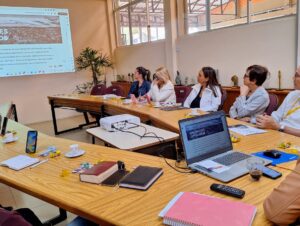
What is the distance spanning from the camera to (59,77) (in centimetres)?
651

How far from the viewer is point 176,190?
128 centimetres

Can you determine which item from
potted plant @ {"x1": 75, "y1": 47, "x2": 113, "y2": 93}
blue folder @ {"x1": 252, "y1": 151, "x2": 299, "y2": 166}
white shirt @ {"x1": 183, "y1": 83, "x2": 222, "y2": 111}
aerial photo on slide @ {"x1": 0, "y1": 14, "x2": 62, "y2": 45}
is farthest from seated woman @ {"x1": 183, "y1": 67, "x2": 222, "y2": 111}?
aerial photo on slide @ {"x1": 0, "y1": 14, "x2": 62, "y2": 45}

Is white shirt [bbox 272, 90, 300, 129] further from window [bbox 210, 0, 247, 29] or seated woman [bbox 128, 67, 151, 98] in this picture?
seated woman [bbox 128, 67, 151, 98]

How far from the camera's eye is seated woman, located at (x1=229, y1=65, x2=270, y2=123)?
275 centimetres

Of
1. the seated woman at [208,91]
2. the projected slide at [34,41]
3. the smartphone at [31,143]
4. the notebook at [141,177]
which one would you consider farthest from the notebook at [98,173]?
the projected slide at [34,41]

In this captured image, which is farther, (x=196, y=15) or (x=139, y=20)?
(x=139, y=20)

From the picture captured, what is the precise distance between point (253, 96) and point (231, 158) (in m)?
1.43

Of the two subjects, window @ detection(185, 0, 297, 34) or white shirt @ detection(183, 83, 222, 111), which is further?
window @ detection(185, 0, 297, 34)

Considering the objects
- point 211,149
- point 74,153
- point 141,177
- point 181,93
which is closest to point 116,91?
point 181,93

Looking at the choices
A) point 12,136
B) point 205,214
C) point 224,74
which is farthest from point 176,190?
point 224,74

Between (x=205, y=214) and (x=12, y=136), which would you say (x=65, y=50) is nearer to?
(x=12, y=136)

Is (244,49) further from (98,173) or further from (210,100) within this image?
(98,173)

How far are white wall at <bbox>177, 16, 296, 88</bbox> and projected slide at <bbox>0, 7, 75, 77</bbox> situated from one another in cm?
276

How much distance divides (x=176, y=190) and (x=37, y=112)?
5794 millimetres
